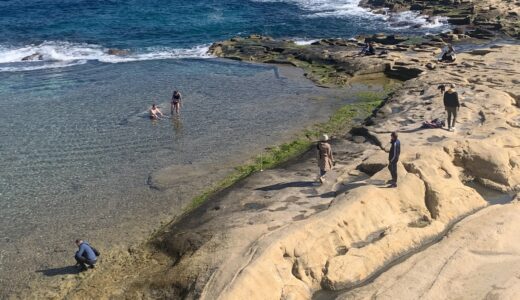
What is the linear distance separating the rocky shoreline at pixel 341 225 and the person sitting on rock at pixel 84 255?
359 mm

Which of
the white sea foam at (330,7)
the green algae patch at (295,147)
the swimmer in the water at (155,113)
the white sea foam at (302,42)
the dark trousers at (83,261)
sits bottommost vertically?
the dark trousers at (83,261)

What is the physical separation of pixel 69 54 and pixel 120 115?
64.1 ft

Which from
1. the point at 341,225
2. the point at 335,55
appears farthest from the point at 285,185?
the point at 335,55

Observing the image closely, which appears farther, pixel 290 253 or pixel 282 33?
pixel 282 33

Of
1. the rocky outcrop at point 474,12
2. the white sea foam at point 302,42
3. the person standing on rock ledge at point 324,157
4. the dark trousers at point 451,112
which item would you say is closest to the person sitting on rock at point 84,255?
the person standing on rock ledge at point 324,157

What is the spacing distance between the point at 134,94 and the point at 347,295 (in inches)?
902

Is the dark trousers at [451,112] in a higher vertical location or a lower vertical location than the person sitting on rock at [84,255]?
higher

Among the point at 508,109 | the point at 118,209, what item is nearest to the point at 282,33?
the point at 508,109

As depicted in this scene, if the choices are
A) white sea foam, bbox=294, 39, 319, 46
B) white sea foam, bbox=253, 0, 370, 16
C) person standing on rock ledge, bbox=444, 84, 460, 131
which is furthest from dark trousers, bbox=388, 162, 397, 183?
white sea foam, bbox=253, 0, 370, 16

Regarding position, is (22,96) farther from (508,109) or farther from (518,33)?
(518,33)

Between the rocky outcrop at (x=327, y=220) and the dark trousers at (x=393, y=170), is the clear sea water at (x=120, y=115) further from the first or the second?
the dark trousers at (x=393, y=170)

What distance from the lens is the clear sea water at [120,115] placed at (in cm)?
1734

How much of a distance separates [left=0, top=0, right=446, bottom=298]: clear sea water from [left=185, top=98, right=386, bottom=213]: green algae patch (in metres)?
0.67

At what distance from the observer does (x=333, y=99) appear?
29.6 meters
